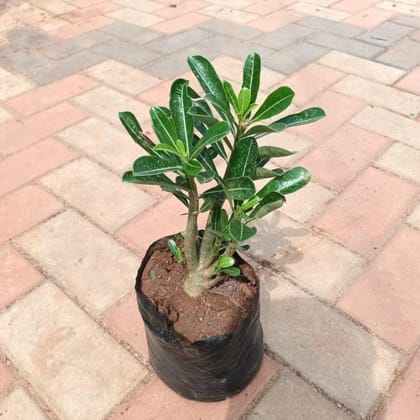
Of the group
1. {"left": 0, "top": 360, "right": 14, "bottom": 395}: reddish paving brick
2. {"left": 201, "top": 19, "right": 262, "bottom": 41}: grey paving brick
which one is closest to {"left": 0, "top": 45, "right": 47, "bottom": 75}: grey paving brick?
{"left": 201, "top": 19, "right": 262, "bottom": 41}: grey paving brick

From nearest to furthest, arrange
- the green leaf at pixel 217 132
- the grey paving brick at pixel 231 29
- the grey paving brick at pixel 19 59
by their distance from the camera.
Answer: the green leaf at pixel 217 132, the grey paving brick at pixel 19 59, the grey paving brick at pixel 231 29

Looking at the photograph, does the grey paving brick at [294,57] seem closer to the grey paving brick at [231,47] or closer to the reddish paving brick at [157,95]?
the grey paving brick at [231,47]

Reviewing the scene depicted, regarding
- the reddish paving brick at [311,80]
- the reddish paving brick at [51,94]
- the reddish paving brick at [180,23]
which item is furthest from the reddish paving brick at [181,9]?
the reddish paving brick at [311,80]

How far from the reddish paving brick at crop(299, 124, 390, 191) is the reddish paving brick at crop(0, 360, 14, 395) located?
1.83m

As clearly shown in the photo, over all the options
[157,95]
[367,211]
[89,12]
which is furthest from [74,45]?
[367,211]

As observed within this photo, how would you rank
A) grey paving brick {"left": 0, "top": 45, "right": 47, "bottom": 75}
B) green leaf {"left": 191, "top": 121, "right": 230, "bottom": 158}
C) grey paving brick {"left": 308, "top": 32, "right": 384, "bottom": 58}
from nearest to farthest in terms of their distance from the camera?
green leaf {"left": 191, "top": 121, "right": 230, "bottom": 158}, grey paving brick {"left": 0, "top": 45, "right": 47, "bottom": 75}, grey paving brick {"left": 308, "top": 32, "right": 384, "bottom": 58}

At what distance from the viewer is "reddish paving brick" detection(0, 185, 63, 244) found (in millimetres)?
2518

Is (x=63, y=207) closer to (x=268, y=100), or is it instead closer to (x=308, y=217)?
(x=308, y=217)

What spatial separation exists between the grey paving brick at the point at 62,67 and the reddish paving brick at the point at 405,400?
3.20 m

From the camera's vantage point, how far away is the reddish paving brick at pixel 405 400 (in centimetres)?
173

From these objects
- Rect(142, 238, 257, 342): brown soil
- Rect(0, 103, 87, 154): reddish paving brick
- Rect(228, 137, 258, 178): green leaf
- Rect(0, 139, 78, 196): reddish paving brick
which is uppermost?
Rect(228, 137, 258, 178): green leaf

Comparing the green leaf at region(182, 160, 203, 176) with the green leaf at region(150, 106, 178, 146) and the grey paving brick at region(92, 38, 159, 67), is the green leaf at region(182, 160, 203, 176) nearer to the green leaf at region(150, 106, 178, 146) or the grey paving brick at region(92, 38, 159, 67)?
the green leaf at region(150, 106, 178, 146)

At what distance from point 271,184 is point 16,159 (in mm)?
2145

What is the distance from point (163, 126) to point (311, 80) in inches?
107
